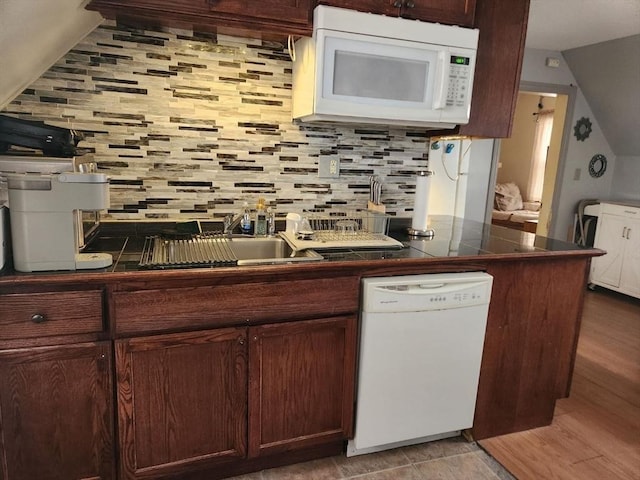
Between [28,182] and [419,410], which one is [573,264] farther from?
[28,182]

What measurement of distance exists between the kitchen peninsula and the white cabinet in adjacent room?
8.49 feet

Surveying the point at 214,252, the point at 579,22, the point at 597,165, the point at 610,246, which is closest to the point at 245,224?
the point at 214,252

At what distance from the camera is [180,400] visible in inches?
61.5

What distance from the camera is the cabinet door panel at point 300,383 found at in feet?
5.37

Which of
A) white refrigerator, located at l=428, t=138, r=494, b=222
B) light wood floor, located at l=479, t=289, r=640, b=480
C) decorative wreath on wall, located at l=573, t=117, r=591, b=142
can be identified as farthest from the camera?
decorative wreath on wall, located at l=573, t=117, r=591, b=142

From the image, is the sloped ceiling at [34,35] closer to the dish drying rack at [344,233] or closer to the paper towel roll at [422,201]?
the dish drying rack at [344,233]

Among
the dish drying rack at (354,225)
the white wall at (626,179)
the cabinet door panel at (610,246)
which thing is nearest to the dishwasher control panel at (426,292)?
the dish drying rack at (354,225)

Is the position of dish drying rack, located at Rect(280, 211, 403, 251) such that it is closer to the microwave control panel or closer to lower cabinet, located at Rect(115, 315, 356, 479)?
lower cabinet, located at Rect(115, 315, 356, 479)

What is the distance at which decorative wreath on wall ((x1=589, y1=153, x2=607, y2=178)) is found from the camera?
4.48 metres

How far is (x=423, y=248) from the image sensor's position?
1.94 metres

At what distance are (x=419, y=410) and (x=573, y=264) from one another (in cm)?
97

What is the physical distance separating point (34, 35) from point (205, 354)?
1210 mm

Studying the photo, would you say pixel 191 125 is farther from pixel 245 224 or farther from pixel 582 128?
pixel 582 128

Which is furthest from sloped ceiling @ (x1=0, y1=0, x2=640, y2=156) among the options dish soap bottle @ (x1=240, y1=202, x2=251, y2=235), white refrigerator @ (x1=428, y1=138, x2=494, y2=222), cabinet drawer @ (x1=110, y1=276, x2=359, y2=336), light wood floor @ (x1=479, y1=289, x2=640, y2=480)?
light wood floor @ (x1=479, y1=289, x2=640, y2=480)
